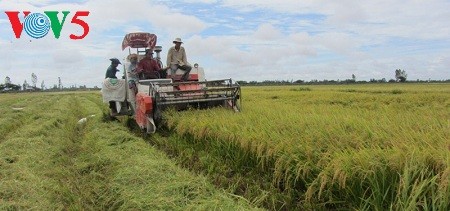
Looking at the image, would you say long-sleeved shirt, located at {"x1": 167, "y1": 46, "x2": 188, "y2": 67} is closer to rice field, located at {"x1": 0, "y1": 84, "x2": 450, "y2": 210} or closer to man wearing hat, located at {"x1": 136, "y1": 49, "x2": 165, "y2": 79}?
man wearing hat, located at {"x1": 136, "y1": 49, "x2": 165, "y2": 79}

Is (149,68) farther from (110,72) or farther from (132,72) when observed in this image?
(110,72)

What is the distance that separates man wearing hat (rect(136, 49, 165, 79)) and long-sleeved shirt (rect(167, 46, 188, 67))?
403 millimetres

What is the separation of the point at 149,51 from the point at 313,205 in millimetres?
7875

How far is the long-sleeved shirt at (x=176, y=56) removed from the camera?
10.4m

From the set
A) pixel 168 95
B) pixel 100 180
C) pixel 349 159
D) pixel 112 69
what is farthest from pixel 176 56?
pixel 349 159

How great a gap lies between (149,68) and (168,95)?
2.07 metres

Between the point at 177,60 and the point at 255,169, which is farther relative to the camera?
the point at 177,60

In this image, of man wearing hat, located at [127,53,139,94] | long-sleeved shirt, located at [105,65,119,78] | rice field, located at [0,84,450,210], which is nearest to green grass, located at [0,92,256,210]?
rice field, located at [0,84,450,210]

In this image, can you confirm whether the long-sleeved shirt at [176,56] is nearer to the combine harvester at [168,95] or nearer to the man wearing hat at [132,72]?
the combine harvester at [168,95]

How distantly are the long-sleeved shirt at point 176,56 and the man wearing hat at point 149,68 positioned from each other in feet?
1.32

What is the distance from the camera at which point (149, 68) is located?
34.7 ft

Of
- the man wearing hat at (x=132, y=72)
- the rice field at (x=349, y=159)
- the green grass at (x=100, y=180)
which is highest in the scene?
the man wearing hat at (x=132, y=72)

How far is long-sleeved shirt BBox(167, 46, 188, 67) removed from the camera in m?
10.4

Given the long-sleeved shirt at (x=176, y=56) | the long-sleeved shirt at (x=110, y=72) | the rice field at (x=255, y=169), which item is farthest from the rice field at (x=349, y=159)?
the long-sleeved shirt at (x=110, y=72)
